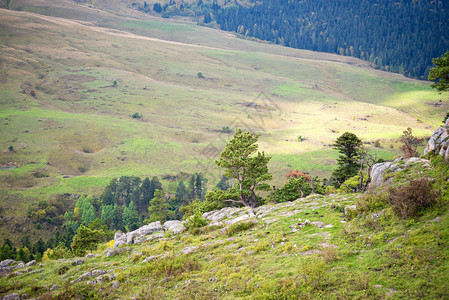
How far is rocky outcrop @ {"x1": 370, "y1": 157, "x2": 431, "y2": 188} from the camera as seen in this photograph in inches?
787

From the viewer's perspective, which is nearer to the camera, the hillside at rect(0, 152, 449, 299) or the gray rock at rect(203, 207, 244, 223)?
the hillside at rect(0, 152, 449, 299)

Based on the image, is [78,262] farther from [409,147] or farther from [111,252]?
[409,147]

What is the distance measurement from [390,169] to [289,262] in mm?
13647

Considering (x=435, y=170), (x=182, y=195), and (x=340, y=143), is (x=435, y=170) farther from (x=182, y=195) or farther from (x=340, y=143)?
(x=182, y=195)

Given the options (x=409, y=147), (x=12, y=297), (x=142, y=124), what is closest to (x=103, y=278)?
(x=12, y=297)

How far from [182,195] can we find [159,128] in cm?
6310

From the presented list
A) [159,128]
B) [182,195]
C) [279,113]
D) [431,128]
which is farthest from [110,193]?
[431,128]

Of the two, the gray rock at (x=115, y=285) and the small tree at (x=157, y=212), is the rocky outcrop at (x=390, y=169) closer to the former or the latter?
the gray rock at (x=115, y=285)

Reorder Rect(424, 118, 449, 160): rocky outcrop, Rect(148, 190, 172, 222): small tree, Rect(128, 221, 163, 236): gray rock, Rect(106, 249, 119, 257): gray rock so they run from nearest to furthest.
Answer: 1. Rect(424, 118, 449, 160): rocky outcrop
2. Rect(106, 249, 119, 257): gray rock
3. Rect(128, 221, 163, 236): gray rock
4. Rect(148, 190, 172, 222): small tree

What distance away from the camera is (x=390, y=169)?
71.4ft

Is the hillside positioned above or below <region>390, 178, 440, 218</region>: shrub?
below

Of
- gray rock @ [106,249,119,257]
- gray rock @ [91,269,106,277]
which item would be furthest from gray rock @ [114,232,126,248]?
gray rock @ [91,269,106,277]

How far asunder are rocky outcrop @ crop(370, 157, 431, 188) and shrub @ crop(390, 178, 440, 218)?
6288 mm

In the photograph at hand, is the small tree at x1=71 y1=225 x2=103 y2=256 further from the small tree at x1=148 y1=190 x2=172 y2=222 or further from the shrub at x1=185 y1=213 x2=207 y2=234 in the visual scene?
the small tree at x1=148 y1=190 x2=172 y2=222
